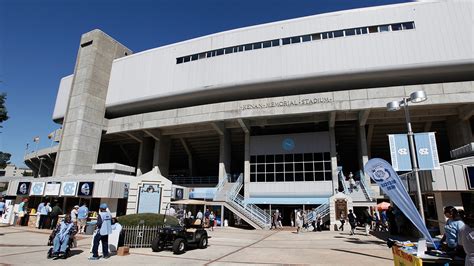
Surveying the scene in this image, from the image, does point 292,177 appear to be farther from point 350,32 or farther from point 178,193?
point 350,32

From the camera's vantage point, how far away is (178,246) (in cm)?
1048

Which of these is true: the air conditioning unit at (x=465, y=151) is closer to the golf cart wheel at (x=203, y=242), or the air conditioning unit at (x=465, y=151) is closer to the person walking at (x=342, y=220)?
the person walking at (x=342, y=220)

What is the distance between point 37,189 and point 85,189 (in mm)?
5733

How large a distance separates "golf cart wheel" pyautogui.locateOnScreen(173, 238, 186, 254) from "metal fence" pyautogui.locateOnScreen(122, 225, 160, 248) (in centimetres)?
222

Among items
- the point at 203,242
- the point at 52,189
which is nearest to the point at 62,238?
the point at 203,242

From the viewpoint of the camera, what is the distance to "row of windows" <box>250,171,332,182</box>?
30.2 m

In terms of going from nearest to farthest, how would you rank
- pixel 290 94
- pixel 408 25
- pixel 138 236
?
pixel 138 236 → pixel 408 25 → pixel 290 94

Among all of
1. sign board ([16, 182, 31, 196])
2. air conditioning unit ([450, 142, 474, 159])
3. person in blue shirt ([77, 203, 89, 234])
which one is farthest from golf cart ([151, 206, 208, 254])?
sign board ([16, 182, 31, 196])

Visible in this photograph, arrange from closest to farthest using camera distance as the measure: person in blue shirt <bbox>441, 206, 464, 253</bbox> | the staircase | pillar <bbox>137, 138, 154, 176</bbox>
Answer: person in blue shirt <bbox>441, 206, 464, 253</bbox> → the staircase → pillar <bbox>137, 138, 154, 176</bbox>

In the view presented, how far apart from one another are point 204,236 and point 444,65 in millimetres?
27183

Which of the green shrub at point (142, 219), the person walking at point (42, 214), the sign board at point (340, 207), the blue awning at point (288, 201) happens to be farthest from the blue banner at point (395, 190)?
the person walking at point (42, 214)

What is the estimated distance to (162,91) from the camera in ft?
115

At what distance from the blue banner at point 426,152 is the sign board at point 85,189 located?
70.9 ft

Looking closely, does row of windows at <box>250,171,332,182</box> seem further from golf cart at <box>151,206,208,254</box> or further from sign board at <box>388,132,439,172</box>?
golf cart at <box>151,206,208,254</box>
